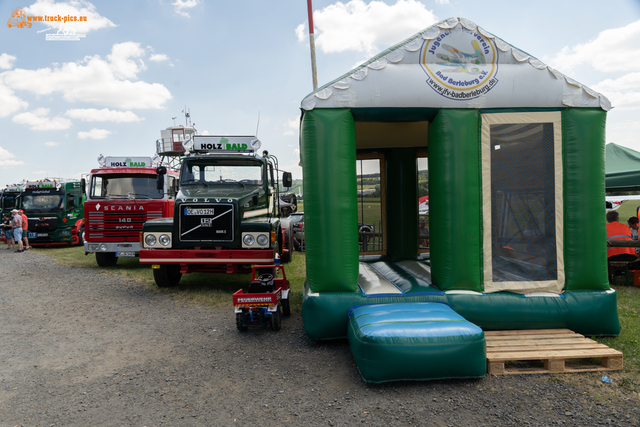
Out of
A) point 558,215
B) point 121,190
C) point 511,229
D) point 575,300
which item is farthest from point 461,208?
point 121,190

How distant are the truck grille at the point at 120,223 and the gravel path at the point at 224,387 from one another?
4.19m

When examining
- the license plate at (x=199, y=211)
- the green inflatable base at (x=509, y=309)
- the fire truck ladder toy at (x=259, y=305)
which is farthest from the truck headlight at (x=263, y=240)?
the green inflatable base at (x=509, y=309)

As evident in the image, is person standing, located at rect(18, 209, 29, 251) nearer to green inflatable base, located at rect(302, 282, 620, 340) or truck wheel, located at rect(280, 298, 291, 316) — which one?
truck wheel, located at rect(280, 298, 291, 316)

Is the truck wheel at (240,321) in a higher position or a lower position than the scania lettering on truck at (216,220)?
lower

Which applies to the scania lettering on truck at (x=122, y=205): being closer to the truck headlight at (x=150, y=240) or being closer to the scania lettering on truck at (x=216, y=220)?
the scania lettering on truck at (x=216, y=220)

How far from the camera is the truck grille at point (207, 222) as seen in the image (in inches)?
279

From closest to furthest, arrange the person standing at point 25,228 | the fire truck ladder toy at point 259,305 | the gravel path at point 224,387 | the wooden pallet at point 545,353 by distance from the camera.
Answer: the gravel path at point 224,387, the wooden pallet at point 545,353, the fire truck ladder toy at point 259,305, the person standing at point 25,228

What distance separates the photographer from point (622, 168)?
393 inches

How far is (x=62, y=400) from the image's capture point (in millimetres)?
3588

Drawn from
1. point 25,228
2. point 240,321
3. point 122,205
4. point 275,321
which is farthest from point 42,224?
point 275,321

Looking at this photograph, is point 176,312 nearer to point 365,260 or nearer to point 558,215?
point 365,260

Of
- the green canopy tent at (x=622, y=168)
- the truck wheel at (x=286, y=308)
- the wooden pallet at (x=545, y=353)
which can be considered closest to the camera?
the wooden pallet at (x=545, y=353)

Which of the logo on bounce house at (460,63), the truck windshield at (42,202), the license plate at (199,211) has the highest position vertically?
the logo on bounce house at (460,63)

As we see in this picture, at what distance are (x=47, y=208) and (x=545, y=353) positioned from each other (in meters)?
17.3
